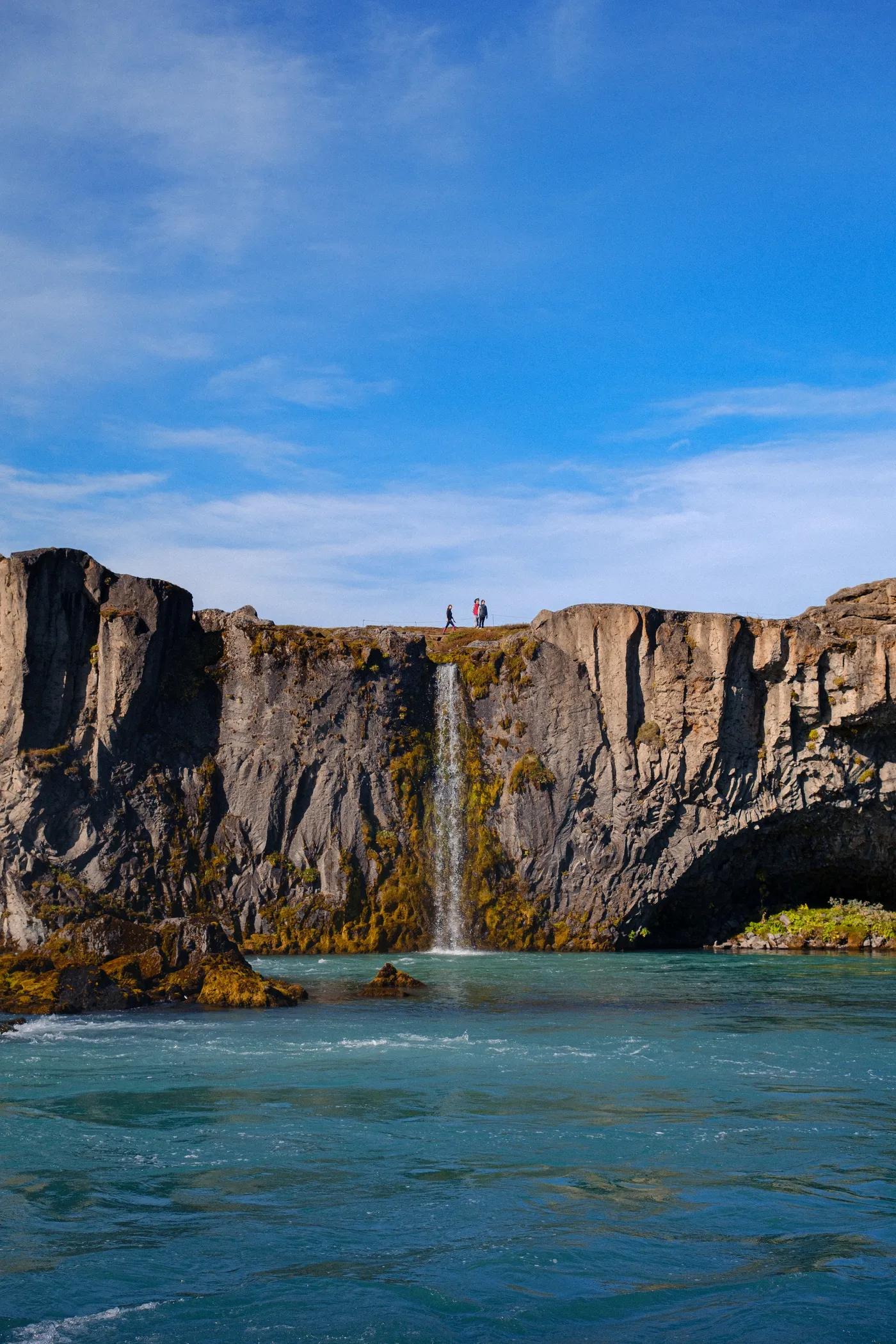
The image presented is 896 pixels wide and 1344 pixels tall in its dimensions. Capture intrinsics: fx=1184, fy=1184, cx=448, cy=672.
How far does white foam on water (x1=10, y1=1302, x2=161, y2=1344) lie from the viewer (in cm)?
905

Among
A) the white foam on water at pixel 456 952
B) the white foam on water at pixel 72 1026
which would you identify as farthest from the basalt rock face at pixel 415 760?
the white foam on water at pixel 72 1026

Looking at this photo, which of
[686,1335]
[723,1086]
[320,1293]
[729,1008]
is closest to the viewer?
[686,1335]

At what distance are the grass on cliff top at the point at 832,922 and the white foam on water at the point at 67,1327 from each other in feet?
135

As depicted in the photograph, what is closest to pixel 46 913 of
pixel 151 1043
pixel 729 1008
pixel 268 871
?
pixel 268 871

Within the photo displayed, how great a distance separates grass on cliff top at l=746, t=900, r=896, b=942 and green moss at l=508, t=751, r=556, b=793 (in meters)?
10.4

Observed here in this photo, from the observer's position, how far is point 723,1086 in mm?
17938

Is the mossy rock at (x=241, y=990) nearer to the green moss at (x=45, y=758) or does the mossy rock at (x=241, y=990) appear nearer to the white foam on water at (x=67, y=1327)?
the green moss at (x=45, y=758)

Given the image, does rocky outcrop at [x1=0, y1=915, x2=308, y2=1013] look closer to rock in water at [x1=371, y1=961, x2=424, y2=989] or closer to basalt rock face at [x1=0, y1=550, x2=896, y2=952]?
rock in water at [x1=371, y1=961, x2=424, y2=989]

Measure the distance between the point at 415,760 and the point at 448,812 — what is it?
2.49 metres

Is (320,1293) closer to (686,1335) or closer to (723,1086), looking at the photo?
(686,1335)

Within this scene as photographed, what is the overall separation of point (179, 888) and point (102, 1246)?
35.0 meters

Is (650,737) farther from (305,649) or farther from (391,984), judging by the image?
(391,984)

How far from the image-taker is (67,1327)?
30.4ft

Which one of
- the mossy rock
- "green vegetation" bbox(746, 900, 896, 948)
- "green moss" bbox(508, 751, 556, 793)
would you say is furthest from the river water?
"green vegetation" bbox(746, 900, 896, 948)
